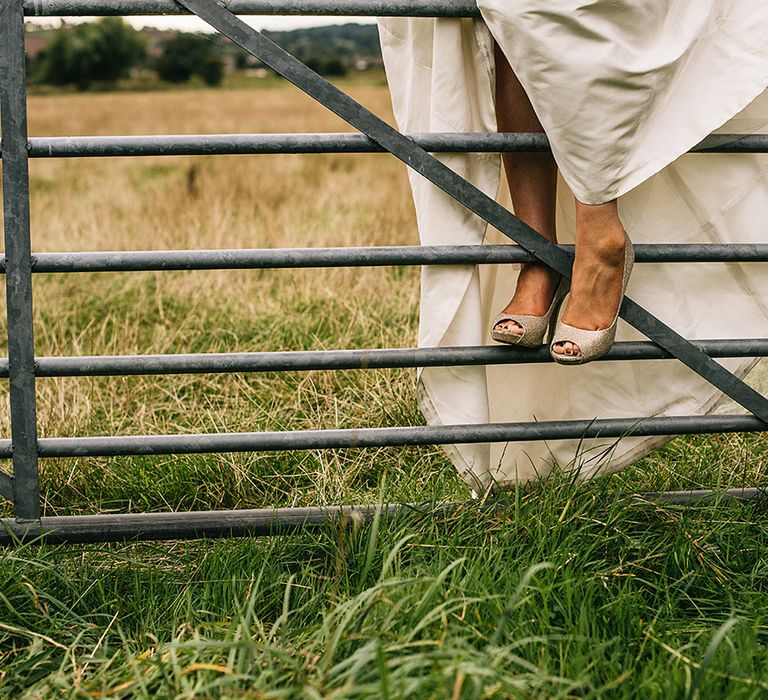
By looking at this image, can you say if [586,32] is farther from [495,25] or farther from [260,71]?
[260,71]

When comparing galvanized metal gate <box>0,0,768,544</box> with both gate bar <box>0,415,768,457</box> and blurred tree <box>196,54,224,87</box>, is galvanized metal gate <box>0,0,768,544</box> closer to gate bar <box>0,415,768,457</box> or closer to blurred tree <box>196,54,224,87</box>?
gate bar <box>0,415,768,457</box>

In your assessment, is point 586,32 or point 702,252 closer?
point 586,32

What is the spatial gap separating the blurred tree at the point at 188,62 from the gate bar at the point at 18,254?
83.5 ft

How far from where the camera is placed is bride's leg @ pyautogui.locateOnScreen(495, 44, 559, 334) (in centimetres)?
205

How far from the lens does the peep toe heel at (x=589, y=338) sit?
1965 mm

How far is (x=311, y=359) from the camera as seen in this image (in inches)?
Result: 80.0

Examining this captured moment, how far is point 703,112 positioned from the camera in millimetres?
1933

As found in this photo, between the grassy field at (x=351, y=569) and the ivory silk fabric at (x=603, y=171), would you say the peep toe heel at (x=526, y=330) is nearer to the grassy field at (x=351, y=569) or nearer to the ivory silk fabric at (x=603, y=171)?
the ivory silk fabric at (x=603, y=171)

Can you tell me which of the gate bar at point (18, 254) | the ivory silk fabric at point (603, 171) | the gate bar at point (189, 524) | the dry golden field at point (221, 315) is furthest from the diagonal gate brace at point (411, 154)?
the dry golden field at point (221, 315)

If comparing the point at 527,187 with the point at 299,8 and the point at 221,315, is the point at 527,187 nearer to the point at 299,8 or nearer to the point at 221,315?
the point at 299,8

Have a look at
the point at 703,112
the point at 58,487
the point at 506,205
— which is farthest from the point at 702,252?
the point at 58,487

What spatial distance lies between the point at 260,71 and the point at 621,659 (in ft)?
86.5

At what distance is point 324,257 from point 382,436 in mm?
395

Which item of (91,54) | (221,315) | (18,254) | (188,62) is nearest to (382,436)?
(18,254)
